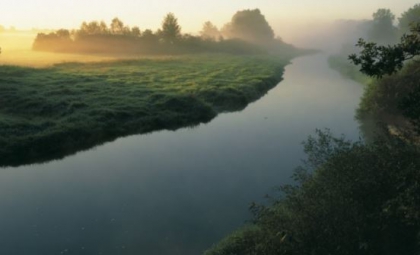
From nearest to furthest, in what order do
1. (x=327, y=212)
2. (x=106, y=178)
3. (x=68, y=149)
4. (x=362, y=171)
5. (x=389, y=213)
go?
(x=389, y=213) → (x=327, y=212) → (x=362, y=171) → (x=106, y=178) → (x=68, y=149)

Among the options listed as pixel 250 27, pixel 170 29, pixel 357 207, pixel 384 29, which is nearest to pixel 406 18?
pixel 384 29

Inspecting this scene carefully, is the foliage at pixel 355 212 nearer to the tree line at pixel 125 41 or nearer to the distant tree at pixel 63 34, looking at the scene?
the tree line at pixel 125 41

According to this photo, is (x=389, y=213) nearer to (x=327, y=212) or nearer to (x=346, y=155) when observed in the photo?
(x=327, y=212)

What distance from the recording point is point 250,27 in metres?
182

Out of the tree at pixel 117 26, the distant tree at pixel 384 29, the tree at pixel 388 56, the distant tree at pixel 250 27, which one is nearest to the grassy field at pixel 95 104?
the tree at pixel 388 56

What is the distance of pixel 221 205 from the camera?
19.9 meters

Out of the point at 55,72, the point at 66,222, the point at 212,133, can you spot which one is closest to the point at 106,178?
the point at 66,222

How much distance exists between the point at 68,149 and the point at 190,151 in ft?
32.4

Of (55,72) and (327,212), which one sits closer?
(327,212)

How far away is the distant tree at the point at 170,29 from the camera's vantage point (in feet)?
371

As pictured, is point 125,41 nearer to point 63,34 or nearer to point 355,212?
point 63,34

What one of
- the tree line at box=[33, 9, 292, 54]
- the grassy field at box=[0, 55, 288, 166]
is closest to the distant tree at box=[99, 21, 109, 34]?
the tree line at box=[33, 9, 292, 54]

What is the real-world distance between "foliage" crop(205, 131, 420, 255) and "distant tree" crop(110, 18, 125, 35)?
116 meters

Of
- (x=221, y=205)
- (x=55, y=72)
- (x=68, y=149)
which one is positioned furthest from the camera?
(x=55, y=72)
